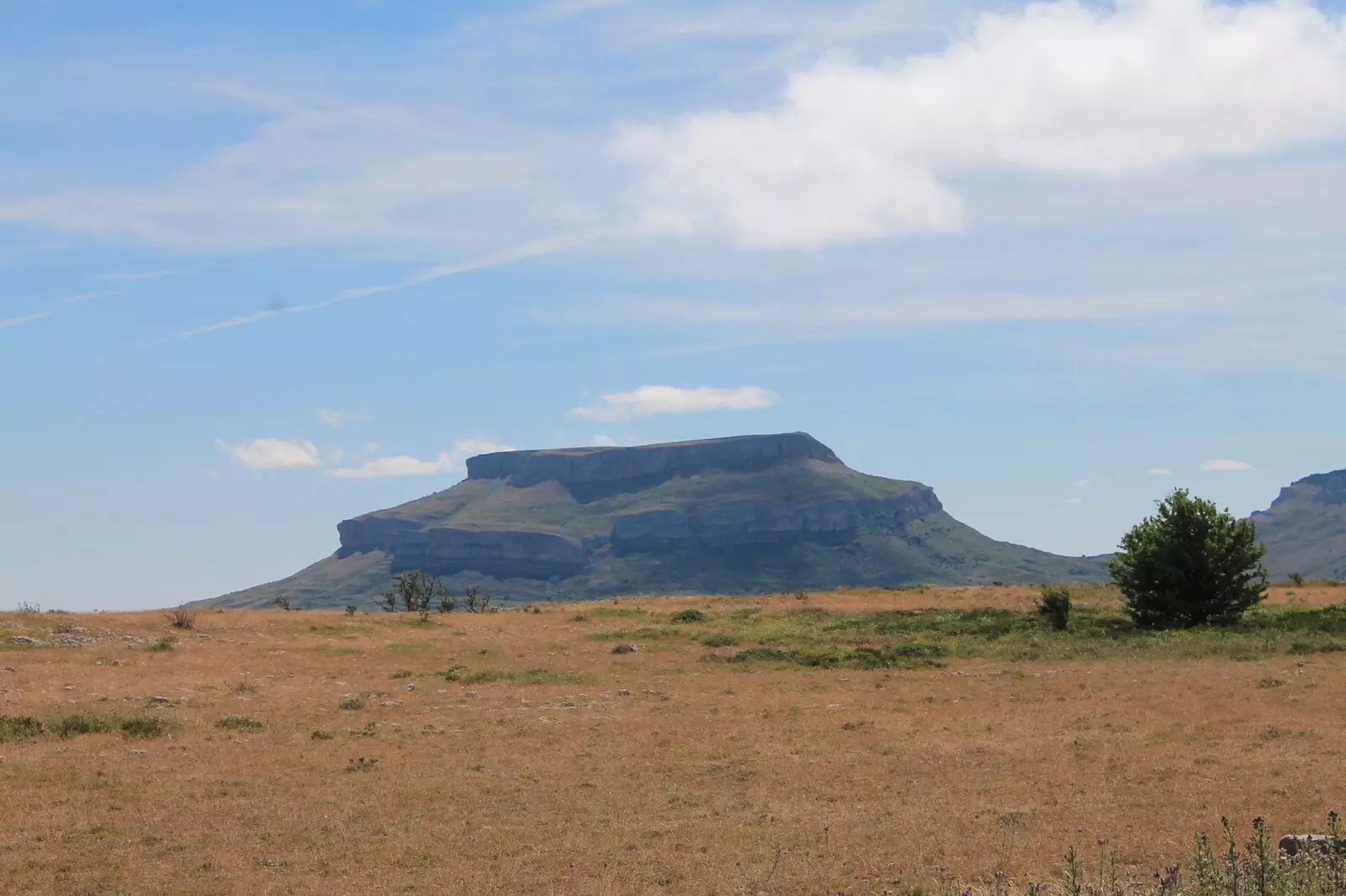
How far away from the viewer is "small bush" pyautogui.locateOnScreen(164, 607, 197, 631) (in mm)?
46031

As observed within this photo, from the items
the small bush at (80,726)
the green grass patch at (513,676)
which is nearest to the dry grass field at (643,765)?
the green grass patch at (513,676)

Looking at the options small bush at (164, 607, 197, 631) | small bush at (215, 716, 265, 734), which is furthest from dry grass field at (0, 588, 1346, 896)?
small bush at (164, 607, 197, 631)

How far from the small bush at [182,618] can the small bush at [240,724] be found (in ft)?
70.2

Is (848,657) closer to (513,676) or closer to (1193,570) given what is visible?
(513,676)

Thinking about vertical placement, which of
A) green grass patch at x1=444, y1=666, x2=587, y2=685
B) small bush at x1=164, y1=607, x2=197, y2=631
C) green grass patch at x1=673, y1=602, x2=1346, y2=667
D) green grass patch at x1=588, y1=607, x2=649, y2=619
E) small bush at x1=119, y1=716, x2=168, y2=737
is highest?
small bush at x1=164, y1=607, x2=197, y2=631

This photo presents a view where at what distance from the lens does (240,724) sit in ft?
86.6

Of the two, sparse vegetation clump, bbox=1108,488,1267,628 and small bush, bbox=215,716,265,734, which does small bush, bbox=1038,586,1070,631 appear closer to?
sparse vegetation clump, bbox=1108,488,1267,628

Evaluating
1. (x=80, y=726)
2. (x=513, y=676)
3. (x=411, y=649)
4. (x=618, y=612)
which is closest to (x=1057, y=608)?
(x=618, y=612)

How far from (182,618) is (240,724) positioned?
2226cm

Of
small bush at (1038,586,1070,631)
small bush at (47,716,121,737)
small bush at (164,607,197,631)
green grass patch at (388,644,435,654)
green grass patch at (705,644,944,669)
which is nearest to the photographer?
small bush at (47,716,121,737)

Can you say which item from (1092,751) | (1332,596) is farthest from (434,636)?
(1332,596)

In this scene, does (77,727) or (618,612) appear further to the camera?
(618,612)

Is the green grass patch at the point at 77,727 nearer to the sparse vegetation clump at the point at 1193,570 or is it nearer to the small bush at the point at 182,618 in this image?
the small bush at the point at 182,618

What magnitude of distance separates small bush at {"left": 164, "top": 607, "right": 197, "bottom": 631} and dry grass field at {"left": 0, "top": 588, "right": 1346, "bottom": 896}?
4.50 meters
